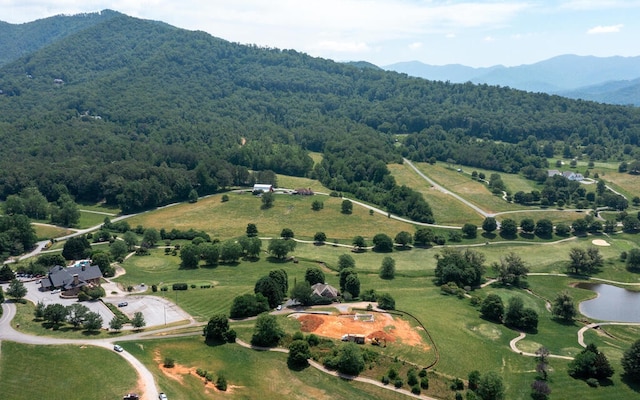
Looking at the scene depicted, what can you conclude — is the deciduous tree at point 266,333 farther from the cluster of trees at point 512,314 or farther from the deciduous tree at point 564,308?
the deciduous tree at point 564,308

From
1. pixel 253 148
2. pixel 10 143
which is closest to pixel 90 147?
pixel 10 143

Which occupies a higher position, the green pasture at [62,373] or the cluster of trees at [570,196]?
the cluster of trees at [570,196]

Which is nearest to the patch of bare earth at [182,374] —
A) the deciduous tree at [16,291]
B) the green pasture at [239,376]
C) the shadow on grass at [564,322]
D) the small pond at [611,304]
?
the green pasture at [239,376]

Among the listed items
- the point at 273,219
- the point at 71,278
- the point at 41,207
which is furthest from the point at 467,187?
the point at 41,207

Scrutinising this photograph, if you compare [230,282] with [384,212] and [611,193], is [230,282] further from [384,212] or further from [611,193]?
[611,193]

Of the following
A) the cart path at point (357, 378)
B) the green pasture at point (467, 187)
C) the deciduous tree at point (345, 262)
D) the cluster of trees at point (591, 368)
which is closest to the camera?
the cart path at point (357, 378)

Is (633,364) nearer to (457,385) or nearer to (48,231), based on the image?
(457,385)
